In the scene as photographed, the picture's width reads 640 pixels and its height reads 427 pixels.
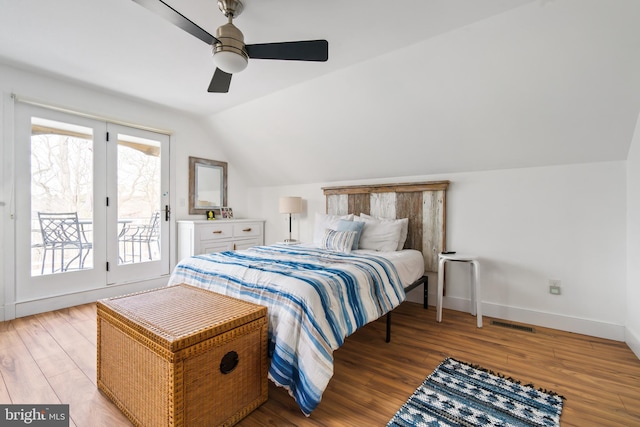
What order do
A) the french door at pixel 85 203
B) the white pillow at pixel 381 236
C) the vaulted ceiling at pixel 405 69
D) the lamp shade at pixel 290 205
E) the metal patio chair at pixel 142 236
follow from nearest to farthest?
the vaulted ceiling at pixel 405 69 < the french door at pixel 85 203 < the white pillow at pixel 381 236 < the metal patio chair at pixel 142 236 < the lamp shade at pixel 290 205

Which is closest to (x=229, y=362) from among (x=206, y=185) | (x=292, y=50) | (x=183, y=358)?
(x=183, y=358)

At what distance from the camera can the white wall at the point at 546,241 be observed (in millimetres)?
2494

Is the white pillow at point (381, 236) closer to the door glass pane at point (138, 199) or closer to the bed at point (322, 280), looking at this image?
the bed at point (322, 280)

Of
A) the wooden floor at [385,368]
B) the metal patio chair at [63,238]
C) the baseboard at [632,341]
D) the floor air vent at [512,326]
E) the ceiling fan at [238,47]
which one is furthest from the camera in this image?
the metal patio chair at [63,238]

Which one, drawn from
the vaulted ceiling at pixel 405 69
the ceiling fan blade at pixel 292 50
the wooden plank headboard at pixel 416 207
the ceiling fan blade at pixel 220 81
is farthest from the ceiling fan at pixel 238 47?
the wooden plank headboard at pixel 416 207

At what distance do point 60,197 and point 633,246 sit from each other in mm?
5425

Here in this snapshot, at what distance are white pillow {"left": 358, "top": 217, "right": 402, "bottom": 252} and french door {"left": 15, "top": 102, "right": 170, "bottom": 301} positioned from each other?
2.77 metres

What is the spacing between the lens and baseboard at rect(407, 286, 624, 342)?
244 centimetres

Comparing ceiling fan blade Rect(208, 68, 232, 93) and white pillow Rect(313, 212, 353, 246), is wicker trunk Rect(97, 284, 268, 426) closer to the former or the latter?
ceiling fan blade Rect(208, 68, 232, 93)

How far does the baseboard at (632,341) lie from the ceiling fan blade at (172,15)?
364 centimetres

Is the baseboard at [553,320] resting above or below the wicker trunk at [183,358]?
below

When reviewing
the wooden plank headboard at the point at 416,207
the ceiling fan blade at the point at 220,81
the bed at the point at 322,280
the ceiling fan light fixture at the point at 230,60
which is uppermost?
the ceiling fan blade at the point at 220,81

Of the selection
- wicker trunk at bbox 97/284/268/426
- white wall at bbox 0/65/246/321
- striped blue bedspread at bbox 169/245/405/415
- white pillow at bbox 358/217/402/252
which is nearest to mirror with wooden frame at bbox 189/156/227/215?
white wall at bbox 0/65/246/321

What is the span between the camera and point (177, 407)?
1232mm
